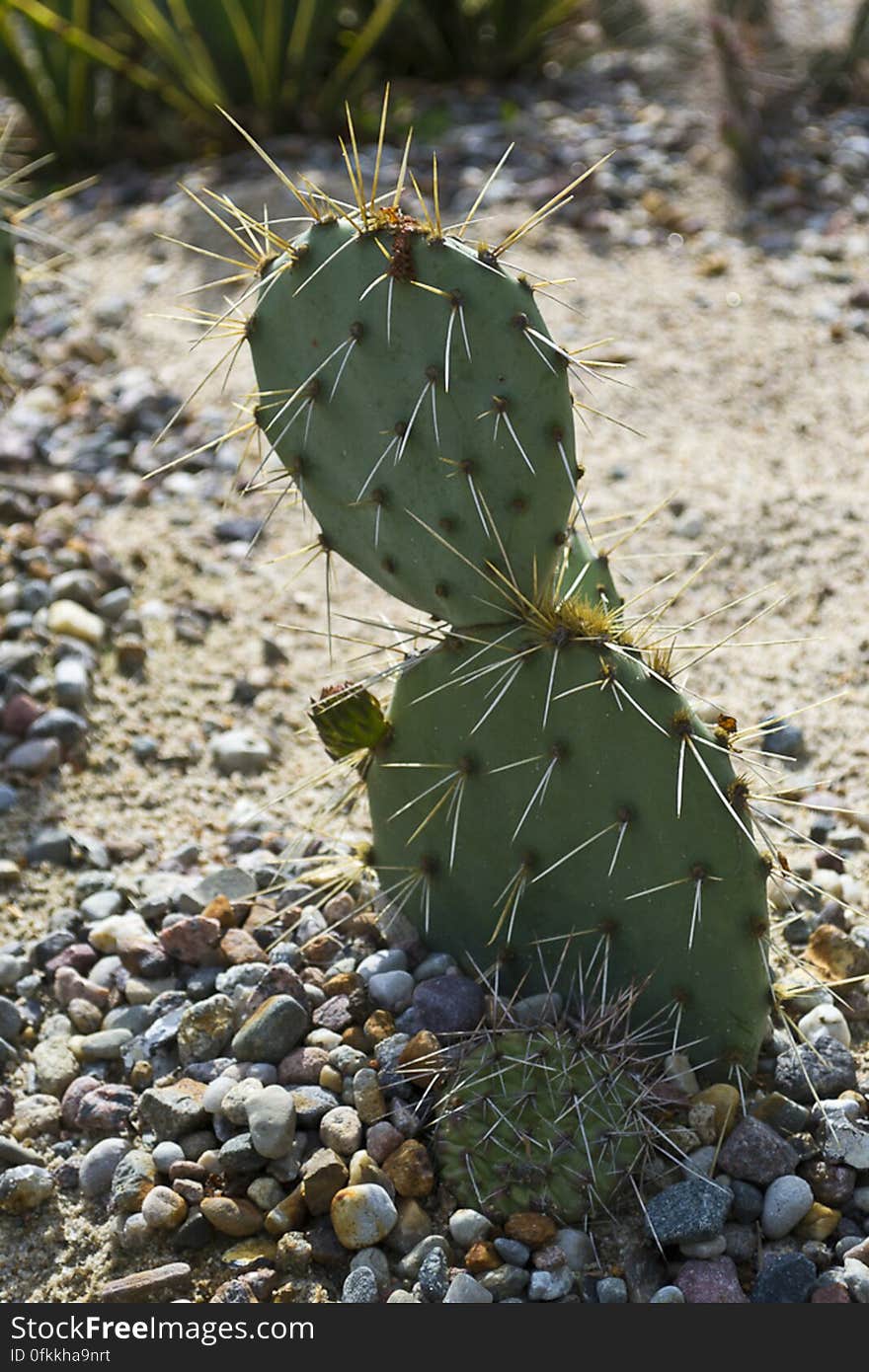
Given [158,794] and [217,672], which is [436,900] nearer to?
[158,794]

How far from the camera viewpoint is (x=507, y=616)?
6.43ft

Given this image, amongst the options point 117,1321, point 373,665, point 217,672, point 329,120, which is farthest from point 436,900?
point 329,120

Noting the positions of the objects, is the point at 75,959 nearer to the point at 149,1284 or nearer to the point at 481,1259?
the point at 149,1284

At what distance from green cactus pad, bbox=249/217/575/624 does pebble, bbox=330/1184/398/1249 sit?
28.8 inches

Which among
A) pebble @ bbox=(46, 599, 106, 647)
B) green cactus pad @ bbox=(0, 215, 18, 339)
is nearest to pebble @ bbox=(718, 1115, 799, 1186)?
pebble @ bbox=(46, 599, 106, 647)

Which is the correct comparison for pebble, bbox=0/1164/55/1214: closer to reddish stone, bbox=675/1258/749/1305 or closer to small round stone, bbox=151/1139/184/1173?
small round stone, bbox=151/1139/184/1173

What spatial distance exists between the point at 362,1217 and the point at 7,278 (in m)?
2.32

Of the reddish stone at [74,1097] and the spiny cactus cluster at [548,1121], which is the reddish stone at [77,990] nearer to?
the reddish stone at [74,1097]

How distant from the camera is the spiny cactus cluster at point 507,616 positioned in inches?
71.1

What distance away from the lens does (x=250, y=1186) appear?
189 cm

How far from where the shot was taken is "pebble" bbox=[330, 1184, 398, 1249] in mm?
1813

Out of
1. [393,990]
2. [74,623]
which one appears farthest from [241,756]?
[393,990]

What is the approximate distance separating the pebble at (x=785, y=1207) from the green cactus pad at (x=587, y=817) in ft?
0.56

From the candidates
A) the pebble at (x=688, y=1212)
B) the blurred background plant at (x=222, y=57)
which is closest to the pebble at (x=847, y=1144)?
the pebble at (x=688, y=1212)
